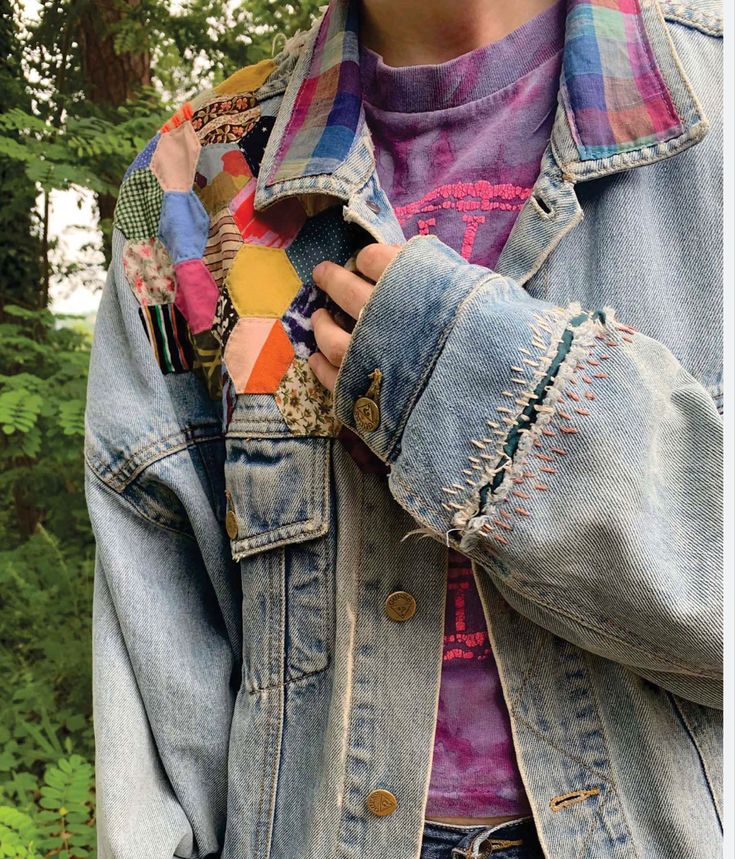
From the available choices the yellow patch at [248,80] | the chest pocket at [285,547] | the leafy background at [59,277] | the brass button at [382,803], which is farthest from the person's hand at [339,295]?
the leafy background at [59,277]

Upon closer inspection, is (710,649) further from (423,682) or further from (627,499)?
(423,682)

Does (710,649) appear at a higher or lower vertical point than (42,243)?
lower

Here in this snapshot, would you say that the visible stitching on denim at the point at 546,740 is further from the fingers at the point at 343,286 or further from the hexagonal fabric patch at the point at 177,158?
the hexagonal fabric patch at the point at 177,158

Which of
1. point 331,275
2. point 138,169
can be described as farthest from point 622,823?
point 138,169

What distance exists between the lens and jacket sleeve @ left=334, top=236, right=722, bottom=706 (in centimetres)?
85

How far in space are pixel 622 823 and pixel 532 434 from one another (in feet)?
1.51

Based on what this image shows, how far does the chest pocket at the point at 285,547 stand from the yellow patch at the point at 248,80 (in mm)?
530

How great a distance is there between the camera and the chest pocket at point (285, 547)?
1.08 metres

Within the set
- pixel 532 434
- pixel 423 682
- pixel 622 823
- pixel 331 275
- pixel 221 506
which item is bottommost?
pixel 622 823

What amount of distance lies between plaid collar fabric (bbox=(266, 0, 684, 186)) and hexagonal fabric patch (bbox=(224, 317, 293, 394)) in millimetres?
194

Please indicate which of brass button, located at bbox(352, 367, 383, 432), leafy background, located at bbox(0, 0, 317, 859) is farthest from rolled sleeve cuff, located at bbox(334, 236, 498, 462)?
leafy background, located at bbox(0, 0, 317, 859)

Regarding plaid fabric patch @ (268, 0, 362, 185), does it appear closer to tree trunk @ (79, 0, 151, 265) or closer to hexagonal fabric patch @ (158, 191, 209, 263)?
hexagonal fabric patch @ (158, 191, 209, 263)

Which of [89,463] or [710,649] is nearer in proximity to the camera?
[710,649]

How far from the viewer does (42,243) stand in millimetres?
3211
